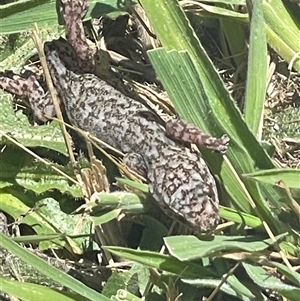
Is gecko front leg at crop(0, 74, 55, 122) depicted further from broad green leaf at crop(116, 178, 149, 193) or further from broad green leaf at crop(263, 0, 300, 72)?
broad green leaf at crop(263, 0, 300, 72)

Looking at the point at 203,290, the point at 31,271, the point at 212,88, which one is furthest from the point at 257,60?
the point at 31,271

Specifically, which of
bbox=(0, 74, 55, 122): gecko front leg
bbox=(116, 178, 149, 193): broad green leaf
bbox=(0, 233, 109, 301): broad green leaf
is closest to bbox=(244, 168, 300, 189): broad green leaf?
bbox=(116, 178, 149, 193): broad green leaf

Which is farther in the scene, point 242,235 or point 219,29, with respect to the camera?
point 219,29

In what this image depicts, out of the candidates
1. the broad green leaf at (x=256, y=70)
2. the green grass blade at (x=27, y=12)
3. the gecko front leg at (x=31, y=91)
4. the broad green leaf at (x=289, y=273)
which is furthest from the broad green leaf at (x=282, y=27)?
the gecko front leg at (x=31, y=91)

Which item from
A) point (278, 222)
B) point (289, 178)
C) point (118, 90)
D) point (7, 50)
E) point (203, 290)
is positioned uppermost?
point (7, 50)

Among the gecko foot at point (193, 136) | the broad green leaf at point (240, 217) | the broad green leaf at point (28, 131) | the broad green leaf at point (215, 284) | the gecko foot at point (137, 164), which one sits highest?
the broad green leaf at point (28, 131)

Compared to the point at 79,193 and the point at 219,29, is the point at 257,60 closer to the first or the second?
the point at 219,29

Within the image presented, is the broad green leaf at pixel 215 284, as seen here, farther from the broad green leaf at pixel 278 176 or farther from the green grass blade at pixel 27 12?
the green grass blade at pixel 27 12
